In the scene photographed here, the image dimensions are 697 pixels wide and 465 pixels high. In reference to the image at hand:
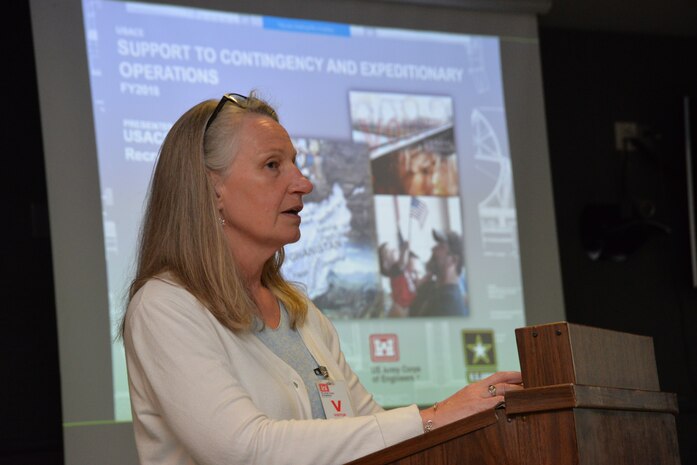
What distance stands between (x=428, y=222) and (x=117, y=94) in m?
1.42

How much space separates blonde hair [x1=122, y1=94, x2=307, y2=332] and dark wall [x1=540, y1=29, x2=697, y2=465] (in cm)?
351

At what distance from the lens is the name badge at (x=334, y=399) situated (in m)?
1.87

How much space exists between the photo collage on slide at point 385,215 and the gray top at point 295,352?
6.53 ft

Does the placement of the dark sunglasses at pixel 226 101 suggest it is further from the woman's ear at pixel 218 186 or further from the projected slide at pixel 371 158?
the projected slide at pixel 371 158

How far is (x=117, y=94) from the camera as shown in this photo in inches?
151

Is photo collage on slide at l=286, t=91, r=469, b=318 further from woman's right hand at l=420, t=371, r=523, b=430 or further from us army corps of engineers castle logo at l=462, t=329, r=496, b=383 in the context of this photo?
woman's right hand at l=420, t=371, r=523, b=430

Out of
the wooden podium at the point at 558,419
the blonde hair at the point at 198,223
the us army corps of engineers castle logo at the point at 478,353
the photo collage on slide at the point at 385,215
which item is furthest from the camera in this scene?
the us army corps of engineers castle logo at the point at 478,353

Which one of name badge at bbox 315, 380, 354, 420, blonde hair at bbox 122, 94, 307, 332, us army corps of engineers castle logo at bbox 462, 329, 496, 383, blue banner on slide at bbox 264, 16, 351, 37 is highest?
blue banner on slide at bbox 264, 16, 351, 37

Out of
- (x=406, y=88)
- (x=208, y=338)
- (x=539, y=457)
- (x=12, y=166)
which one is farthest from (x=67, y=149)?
(x=539, y=457)

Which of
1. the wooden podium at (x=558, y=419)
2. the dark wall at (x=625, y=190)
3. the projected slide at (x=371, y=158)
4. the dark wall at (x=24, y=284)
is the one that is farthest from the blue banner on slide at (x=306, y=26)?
the wooden podium at (x=558, y=419)

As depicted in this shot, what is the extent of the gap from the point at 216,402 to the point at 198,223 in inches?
17.1

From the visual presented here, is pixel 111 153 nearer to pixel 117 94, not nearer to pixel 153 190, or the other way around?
pixel 117 94

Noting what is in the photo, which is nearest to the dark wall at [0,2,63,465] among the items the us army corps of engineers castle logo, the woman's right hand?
the us army corps of engineers castle logo

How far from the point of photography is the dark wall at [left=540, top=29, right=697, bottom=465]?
5.30 metres
